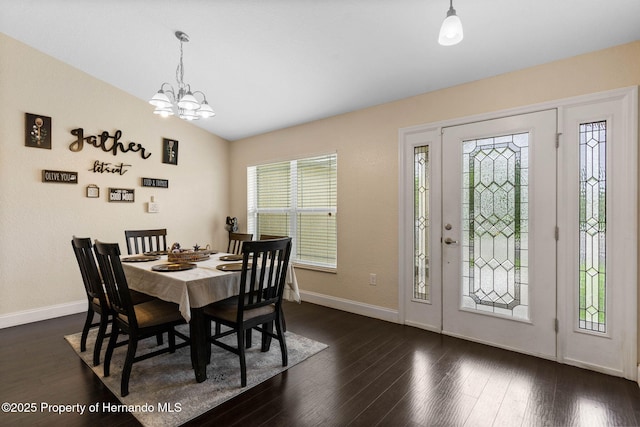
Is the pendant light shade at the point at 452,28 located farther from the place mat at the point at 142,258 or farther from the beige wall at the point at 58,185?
the beige wall at the point at 58,185

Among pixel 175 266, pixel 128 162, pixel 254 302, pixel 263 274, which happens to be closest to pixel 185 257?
pixel 175 266

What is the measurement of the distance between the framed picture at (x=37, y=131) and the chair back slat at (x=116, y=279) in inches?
88.2

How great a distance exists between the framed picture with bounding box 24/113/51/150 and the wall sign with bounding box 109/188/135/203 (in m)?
0.80

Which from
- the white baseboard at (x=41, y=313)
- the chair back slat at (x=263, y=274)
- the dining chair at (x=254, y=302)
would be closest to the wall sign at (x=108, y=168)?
the white baseboard at (x=41, y=313)

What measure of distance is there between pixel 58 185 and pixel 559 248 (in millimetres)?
5179

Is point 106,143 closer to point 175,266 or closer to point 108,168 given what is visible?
point 108,168

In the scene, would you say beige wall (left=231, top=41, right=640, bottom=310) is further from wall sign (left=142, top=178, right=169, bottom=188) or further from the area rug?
wall sign (left=142, top=178, right=169, bottom=188)

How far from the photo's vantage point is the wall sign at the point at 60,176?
3.55 metres

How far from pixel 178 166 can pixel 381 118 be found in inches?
123

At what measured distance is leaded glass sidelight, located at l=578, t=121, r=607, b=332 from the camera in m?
2.40

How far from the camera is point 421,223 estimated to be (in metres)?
3.35

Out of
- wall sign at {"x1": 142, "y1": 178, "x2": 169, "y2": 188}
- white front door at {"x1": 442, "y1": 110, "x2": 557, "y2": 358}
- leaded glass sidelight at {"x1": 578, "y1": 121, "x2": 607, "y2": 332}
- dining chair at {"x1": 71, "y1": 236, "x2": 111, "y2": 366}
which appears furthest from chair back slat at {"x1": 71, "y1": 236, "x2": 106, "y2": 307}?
leaded glass sidelight at {"x1": 578, "y1": 121, "x2": 607, "y2": 332}

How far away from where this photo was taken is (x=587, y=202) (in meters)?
2.46

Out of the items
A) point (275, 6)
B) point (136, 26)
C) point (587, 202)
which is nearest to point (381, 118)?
point (275, 6)
